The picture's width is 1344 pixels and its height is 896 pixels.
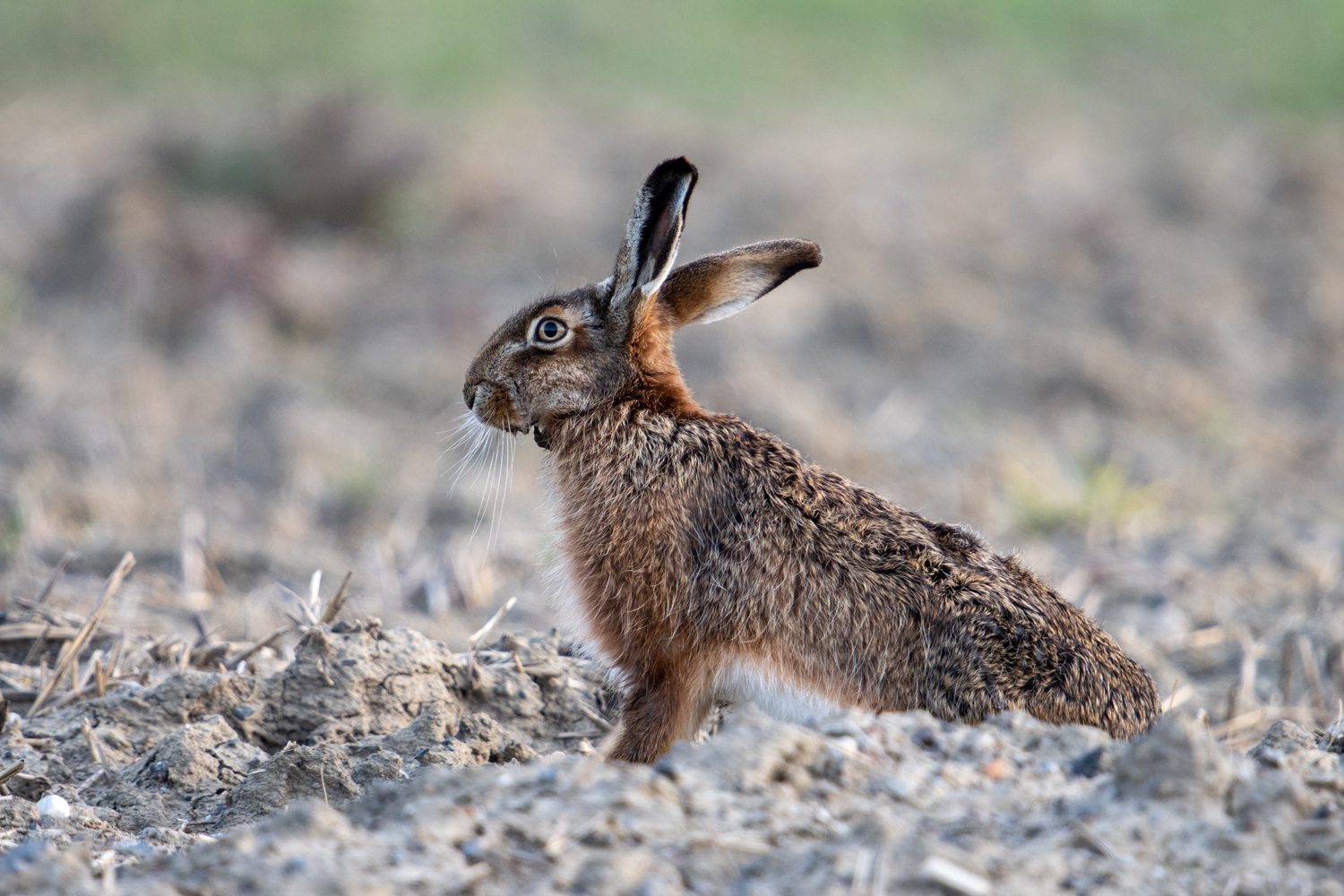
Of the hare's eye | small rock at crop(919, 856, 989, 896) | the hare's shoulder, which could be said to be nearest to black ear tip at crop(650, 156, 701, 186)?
the hare's eye

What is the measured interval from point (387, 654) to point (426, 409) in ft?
17.0

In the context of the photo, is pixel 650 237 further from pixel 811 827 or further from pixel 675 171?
pixel 811 827

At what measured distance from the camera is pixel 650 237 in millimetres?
4172

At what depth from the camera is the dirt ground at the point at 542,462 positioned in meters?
2.89

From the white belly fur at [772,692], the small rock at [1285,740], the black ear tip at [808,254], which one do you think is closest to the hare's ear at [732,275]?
the black ear tip at [808,254]

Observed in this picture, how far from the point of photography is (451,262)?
11.4 meters

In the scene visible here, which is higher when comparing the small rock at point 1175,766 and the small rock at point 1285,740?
the small rock at point 1285,740

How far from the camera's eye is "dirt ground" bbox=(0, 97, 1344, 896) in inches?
114

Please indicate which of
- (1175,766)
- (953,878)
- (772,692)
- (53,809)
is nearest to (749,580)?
(772,692)

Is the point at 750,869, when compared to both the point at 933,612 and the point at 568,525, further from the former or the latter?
the point at 568,525

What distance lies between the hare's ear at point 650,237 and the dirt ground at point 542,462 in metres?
0.74

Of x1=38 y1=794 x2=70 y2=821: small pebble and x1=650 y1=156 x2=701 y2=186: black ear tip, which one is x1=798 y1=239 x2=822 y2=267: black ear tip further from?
x1=38 y1=794 x2=70 y2=821: small pebble

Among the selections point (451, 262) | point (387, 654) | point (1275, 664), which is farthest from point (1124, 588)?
point (451, 262)

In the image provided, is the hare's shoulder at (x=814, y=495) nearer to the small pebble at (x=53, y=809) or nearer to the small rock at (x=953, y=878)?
the small rock at (x=953, y=878)
